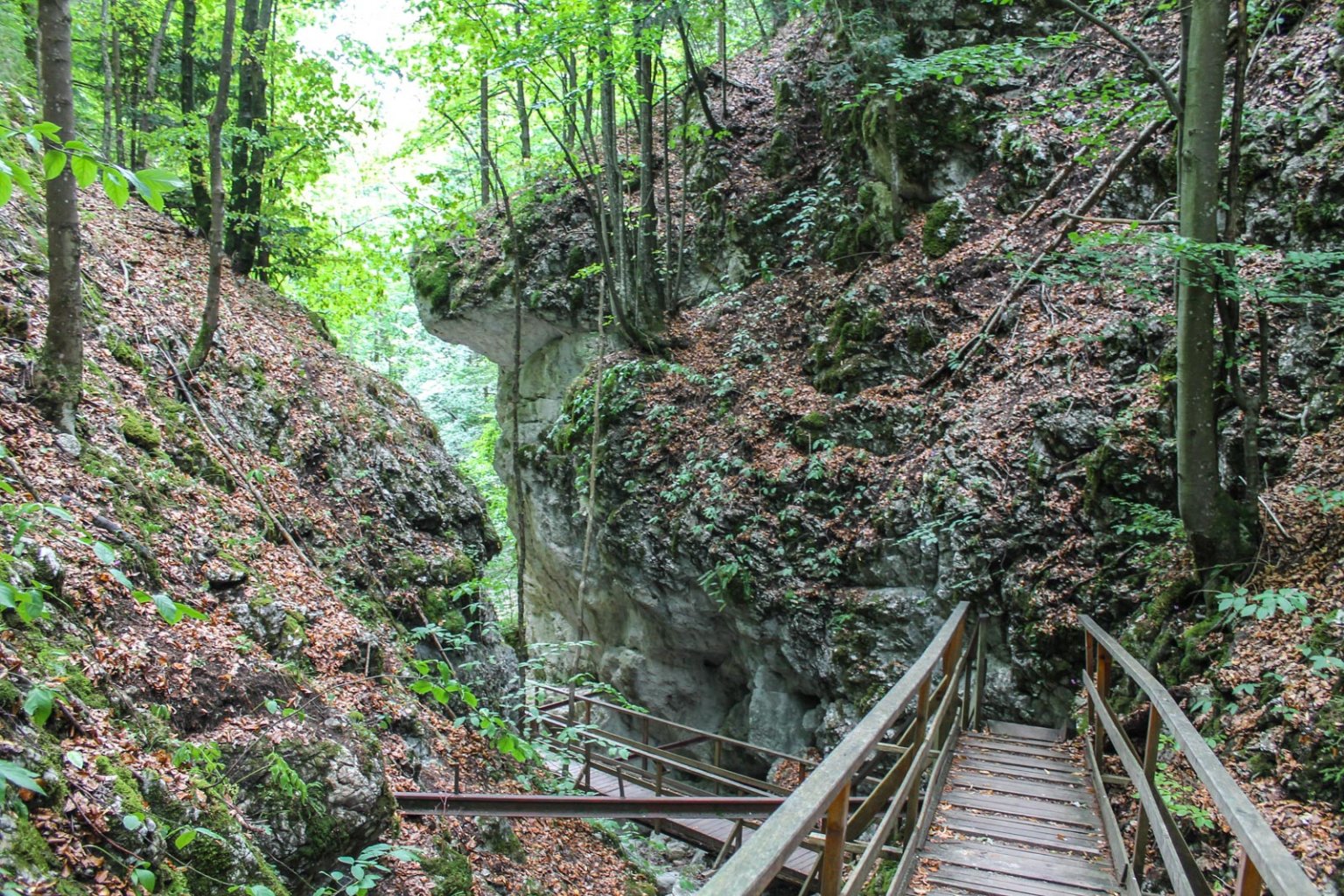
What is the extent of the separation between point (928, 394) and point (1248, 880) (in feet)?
29.3

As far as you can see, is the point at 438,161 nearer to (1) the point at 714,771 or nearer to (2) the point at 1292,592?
(1) the point at 714,771

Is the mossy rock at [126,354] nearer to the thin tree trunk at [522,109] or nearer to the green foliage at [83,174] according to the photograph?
the green foliage at [83,174]

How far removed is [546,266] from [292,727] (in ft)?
43.4

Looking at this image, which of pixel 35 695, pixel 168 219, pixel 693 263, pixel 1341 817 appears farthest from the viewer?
pixel 693 263

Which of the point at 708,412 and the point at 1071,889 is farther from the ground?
the point at 708,412

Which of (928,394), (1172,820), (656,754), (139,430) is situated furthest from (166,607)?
(928,394)

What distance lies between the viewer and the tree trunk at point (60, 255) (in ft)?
16.1

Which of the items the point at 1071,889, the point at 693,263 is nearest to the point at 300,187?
the point at 693,263

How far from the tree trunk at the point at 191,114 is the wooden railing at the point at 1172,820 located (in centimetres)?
1188

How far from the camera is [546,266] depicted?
16.6 metres

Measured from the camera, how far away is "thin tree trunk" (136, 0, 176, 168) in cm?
1171

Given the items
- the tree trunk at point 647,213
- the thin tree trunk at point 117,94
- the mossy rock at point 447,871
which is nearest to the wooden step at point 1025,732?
the mossy rock at point 447,871

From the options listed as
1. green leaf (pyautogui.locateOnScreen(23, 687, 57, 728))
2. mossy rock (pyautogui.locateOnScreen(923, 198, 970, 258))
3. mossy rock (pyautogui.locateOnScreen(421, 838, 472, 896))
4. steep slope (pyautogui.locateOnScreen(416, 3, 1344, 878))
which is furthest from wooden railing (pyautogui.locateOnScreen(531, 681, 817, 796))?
mossy rock (pyautogui.locateOnScreen(923, 198, 970, 258))

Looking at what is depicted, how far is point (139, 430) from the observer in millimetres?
6066
